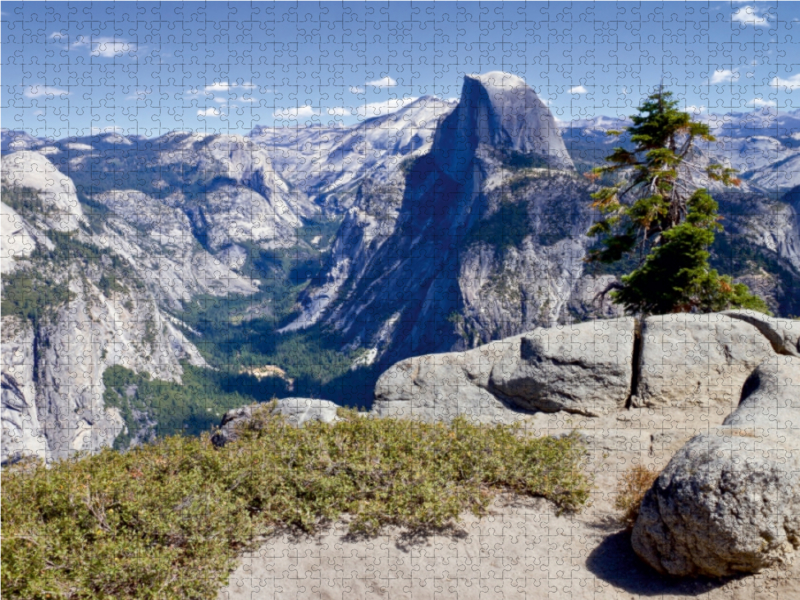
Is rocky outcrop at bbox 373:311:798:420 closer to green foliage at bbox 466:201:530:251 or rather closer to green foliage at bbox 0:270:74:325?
green foliage at bbox 466:201:530:251

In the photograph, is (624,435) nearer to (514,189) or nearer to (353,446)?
(353,446)

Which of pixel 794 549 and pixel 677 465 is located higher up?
pixel 677 465

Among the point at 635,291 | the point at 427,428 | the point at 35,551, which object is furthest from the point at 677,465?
the point at 635,291

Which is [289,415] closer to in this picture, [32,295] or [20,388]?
[32,295]

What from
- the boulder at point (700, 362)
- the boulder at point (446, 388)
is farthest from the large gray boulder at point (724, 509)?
the boulder at point (446, 388)

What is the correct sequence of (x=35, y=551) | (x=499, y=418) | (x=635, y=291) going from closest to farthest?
(x=35, y=551)
(x=499, y=418)
(x=635, y=291)

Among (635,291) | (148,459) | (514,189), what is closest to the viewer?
(148,459)

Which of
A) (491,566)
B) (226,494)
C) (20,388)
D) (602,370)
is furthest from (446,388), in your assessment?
(20,388)

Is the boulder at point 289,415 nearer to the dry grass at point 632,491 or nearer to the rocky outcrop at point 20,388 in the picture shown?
the dry grass at point 632,491
